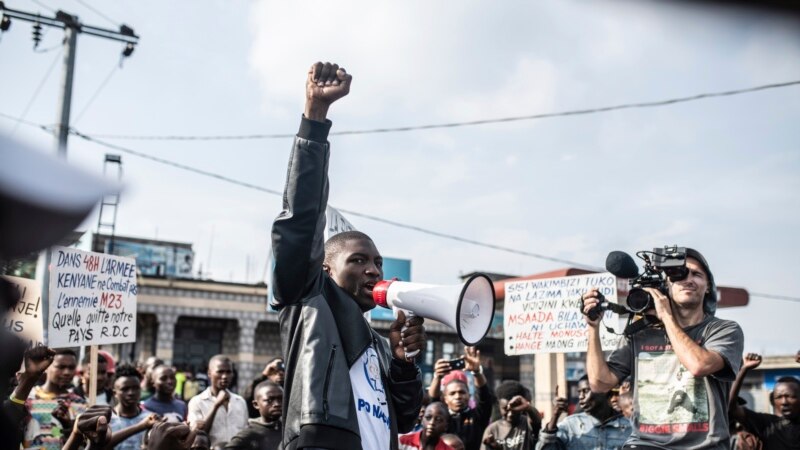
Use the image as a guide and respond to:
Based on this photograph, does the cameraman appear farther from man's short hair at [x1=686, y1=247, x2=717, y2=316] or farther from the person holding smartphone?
the person holding smartphone

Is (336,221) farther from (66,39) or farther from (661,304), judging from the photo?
(66,39)

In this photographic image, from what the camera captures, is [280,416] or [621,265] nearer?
[621,265]

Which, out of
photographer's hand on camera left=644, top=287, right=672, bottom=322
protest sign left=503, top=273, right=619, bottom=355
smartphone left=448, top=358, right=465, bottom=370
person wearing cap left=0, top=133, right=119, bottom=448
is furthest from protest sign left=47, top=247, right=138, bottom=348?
person wearing cap left=0, top=133, right=119, bottom=448

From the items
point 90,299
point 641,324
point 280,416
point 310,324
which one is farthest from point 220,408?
point 310,324

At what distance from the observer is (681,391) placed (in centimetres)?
343

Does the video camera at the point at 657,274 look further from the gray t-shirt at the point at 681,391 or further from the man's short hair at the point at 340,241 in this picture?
the man's short hair at the point at 340,241

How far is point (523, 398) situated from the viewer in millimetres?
6914

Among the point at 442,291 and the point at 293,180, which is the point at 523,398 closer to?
the point at 442,291

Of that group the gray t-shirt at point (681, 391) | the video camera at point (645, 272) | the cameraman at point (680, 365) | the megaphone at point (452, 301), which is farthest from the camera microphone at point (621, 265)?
the megaphone at point (452, 301)

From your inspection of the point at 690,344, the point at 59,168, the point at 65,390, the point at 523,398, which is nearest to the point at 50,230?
the point at 59,168

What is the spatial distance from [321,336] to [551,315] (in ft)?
20.5

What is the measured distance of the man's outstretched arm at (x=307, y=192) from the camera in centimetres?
255

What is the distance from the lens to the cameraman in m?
3.32

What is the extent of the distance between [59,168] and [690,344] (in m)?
3.02
